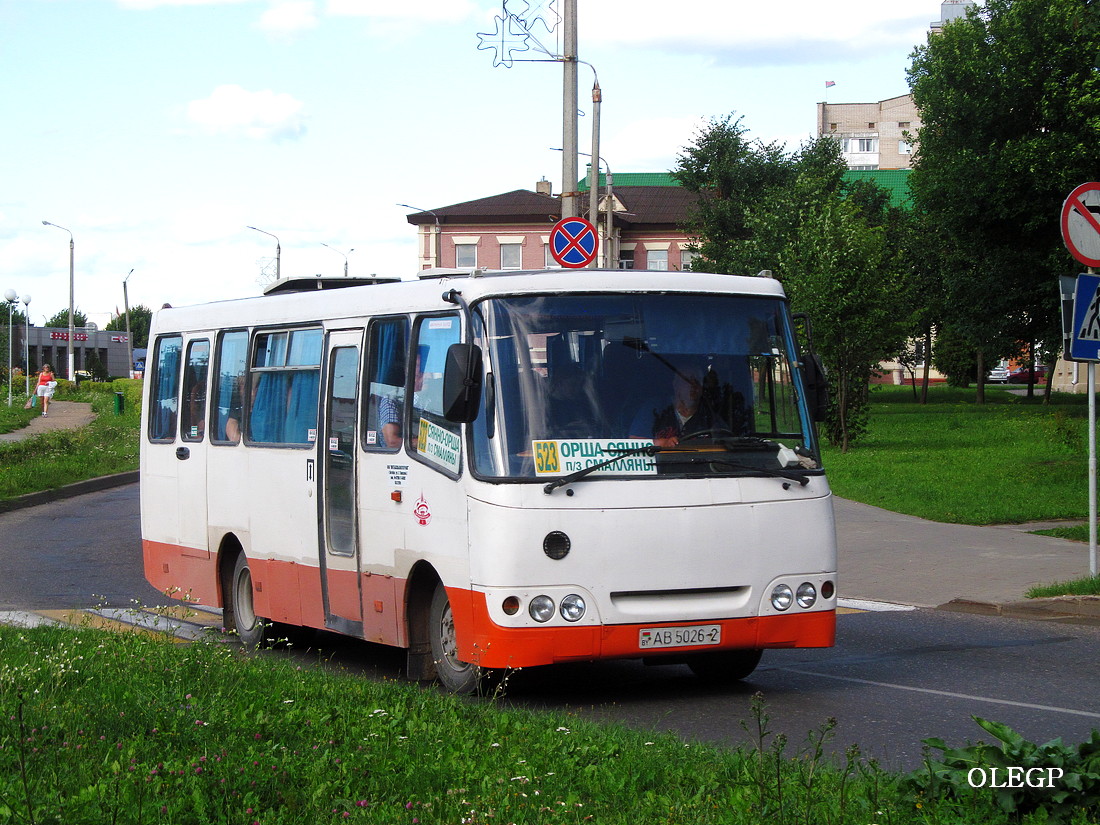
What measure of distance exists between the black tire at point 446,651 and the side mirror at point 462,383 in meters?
1.16

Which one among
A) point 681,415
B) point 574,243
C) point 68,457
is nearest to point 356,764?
point 681,415

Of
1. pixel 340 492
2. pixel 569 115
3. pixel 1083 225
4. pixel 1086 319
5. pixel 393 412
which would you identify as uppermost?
pixel 569 115

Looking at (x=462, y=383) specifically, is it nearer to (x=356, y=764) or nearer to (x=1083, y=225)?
(x=356, y=764)

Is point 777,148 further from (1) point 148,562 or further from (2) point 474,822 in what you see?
(2) point 474,822

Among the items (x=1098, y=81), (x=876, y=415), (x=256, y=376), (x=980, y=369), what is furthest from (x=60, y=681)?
(x=980, y=369)

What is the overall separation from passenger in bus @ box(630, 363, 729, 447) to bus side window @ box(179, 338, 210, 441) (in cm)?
497

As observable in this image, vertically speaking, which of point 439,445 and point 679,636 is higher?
point 439,445

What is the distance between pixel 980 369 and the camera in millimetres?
71750

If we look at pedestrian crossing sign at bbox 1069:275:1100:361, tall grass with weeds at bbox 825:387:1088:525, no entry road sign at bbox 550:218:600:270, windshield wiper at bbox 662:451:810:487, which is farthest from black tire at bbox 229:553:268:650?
tall grass with weeds at bbox 825:387:1088:525

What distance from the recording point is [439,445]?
28.4 ft

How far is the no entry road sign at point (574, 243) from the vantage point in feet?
58.6

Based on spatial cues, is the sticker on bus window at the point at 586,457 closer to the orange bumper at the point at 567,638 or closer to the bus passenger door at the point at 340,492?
the orange bumper at the point at 567,638

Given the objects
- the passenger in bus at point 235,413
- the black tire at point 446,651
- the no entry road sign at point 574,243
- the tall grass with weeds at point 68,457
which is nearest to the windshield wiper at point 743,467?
the black tire at point 446,651

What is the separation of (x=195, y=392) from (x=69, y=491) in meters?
14.4
